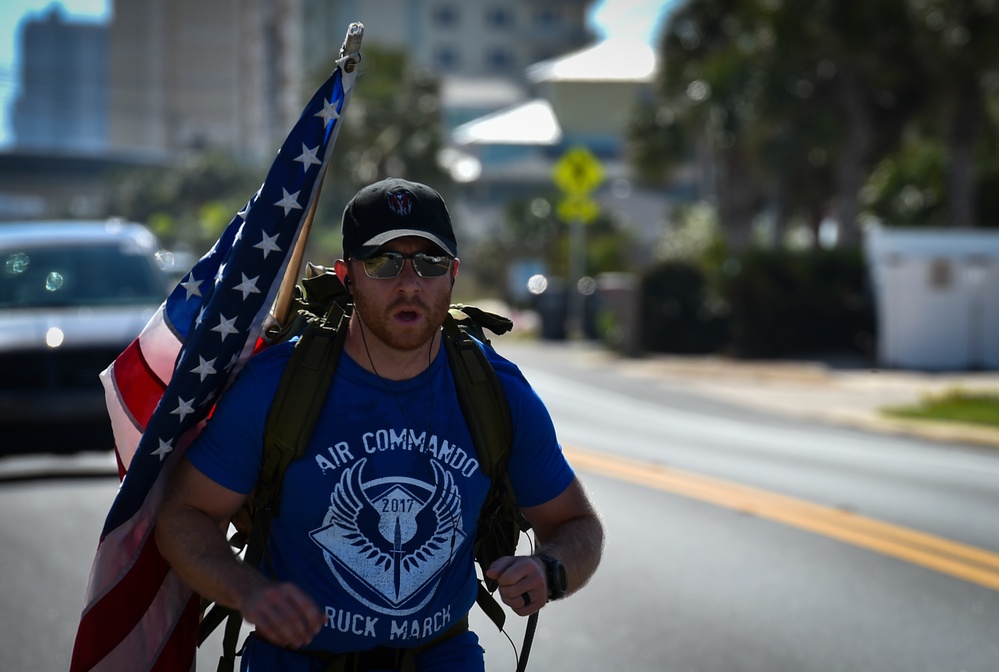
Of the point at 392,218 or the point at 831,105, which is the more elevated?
the point at 831,105

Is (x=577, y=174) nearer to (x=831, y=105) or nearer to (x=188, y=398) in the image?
(x=831, y=105)

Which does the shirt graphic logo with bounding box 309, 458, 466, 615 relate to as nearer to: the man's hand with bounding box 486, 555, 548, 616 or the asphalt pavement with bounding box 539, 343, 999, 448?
the man's hand with bounding box 486, 555, 548, 616

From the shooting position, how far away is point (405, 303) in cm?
328

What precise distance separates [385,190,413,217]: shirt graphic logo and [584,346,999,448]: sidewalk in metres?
12.4

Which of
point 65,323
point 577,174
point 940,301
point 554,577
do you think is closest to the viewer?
point 554,577

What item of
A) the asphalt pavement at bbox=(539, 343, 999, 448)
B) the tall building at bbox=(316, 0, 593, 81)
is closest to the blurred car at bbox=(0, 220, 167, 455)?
the asphalt pavement at bbox=(539, 343, 999, 448)

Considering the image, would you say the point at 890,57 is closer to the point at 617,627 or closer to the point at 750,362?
the point at 750,362

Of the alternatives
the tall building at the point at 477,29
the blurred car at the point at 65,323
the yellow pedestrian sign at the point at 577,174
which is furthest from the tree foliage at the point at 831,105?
the tall building at the point at 477,29

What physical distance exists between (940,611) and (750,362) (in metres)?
18.7

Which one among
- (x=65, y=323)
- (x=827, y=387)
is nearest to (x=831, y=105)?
(x=827, y=387)

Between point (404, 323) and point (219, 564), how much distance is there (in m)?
0.69

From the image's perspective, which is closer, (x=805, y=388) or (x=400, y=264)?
(x=400, y=264)

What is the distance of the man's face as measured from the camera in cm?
328

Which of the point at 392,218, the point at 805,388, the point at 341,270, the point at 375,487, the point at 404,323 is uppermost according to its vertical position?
the point at 392,218
